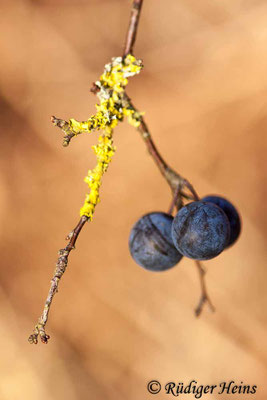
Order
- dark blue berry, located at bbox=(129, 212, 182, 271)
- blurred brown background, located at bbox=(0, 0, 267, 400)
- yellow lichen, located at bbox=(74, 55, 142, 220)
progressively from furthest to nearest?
blurred brown background, located at bbox=(0, 0, 267, 400) < dark blue berry, located at bbox=(129, 212, 182, 271) < yellow lichen, located at bbox=(74, 55, 142, 220)

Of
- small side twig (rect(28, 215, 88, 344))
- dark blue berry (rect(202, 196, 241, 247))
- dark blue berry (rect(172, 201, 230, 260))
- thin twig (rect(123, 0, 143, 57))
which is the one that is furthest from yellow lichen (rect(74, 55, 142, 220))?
dark blue berry (rect(202, 196, 241, 247))

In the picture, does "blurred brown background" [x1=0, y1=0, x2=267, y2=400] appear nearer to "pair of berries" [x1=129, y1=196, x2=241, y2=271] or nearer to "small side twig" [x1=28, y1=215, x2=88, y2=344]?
"pair of berries" [x1=129, y1=196, x2=241, y2=271]

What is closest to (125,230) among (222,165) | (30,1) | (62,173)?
(62,173)

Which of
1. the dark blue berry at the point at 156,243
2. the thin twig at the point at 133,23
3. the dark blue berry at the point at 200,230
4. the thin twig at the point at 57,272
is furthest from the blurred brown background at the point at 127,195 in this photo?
the thin twig at the point at 57,272

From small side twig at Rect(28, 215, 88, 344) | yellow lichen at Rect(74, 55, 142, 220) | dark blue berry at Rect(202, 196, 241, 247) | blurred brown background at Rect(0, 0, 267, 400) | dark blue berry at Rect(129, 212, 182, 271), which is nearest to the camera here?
small side twig at Rect(28, 215, 88, 344)

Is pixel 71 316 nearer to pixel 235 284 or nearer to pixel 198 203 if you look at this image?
pixel 235 284

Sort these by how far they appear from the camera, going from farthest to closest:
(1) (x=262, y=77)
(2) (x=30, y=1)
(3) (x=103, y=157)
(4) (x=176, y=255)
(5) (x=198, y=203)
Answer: (1) (x=262, y=77), (2) (x=30, y=1), (4) (x=176, y=255), (5) (x=198, y=203), (3) (x=103, y=157)
